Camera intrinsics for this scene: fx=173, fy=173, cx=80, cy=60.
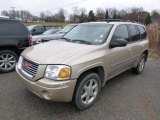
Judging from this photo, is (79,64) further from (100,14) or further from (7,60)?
(100,14)

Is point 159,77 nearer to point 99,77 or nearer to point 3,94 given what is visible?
point 99,77

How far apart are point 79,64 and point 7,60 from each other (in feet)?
11.4

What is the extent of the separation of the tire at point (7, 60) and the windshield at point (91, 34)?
7.13 feet

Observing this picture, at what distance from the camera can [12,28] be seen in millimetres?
5691

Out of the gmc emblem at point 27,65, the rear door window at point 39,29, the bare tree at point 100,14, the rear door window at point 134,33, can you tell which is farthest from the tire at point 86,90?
the bare tree at point 100,14

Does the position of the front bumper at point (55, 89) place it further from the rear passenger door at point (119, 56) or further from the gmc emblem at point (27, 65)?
the rear passenger door at point (119, 56)

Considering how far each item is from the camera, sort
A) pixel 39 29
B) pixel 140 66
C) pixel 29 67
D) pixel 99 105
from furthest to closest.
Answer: pixel 39 29 < pixel 140 66 < pixel 99 105 < pixel 29 67

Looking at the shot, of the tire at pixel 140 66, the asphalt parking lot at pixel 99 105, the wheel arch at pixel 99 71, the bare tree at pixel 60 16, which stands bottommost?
the asphalt parking lot at pixel 99 105

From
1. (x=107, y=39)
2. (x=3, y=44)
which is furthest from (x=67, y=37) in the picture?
(x=3, y=44)

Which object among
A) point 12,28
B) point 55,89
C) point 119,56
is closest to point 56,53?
point 55,89

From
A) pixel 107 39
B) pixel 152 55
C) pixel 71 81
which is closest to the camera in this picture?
pixel 71 81

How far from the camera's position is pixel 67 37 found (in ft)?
15.1

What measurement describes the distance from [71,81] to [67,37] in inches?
Result: 75.7

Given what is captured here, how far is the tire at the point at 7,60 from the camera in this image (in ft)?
18.1
